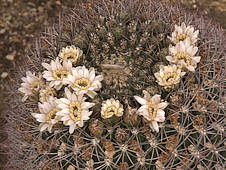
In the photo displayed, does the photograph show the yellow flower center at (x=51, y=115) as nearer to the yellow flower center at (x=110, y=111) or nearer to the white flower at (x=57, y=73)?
the white flower at (x=57, y=73)

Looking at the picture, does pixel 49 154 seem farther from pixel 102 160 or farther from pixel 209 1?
pixel 209 1

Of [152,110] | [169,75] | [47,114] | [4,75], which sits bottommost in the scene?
[4,75]

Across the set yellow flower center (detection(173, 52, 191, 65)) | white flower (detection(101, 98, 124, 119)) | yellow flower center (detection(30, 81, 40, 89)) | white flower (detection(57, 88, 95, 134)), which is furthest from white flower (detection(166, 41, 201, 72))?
yellow flower center (detection(30, 81, 40, 89))

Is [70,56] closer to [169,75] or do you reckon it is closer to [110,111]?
[110,111]

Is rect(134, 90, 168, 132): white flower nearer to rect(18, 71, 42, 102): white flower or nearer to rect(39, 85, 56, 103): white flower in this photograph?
rect(39, 85, 56, 103): white flower

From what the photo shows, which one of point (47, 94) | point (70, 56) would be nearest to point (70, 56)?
point (70, 56)

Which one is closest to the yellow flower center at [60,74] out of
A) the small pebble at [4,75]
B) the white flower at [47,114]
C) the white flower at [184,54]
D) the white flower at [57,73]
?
the white flower at [57,73]
